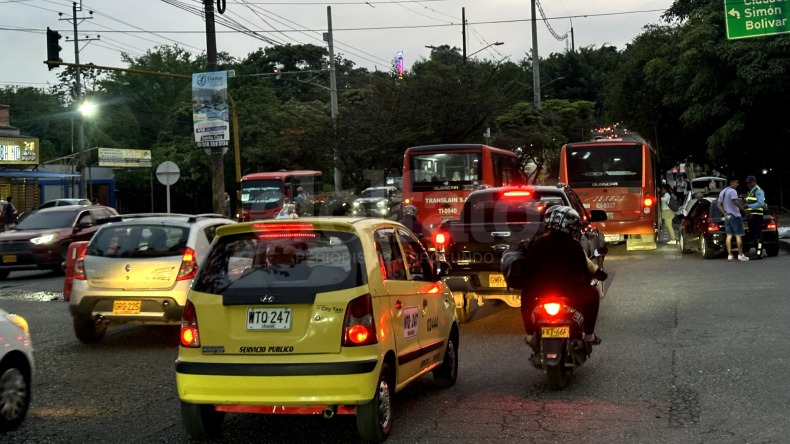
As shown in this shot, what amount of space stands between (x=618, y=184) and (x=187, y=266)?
53.7 ft

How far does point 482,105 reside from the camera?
48375 mm

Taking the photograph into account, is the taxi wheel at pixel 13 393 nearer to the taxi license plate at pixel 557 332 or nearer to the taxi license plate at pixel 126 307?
the taxi license plate at pixel 126 307

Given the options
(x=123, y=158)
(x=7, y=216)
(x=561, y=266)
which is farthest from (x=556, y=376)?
(x=123, y=158)

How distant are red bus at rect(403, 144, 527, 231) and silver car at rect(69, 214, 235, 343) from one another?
1477cm

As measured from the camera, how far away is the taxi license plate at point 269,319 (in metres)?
6.18

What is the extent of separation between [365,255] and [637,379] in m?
3.34

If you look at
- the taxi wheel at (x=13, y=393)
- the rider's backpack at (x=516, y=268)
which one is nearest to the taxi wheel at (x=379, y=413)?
the rider's backpack at (x=516, y=268)

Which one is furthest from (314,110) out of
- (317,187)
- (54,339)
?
(54,339)

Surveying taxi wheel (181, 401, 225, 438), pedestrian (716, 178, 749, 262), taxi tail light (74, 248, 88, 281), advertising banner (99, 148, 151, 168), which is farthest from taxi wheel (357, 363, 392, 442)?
advertising banner (99, 148, 151, 168)

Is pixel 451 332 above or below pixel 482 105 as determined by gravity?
below

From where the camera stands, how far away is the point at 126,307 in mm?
10578

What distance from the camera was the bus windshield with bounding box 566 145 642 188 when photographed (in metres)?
24.7

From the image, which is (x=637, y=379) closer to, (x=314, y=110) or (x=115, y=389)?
(x=115, y=389)

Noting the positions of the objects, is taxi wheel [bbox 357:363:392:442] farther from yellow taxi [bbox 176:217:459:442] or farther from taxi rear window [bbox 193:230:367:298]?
taxi rear window [bbox 193:230:367:298]
